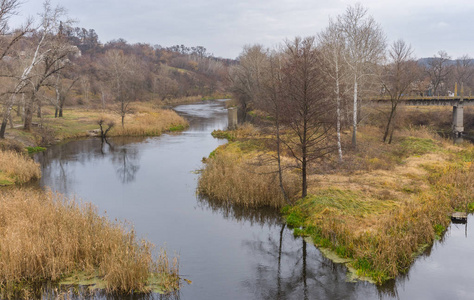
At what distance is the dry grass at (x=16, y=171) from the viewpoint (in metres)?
21.3

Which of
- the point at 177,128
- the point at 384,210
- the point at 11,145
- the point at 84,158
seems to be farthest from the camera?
the point at 177,128

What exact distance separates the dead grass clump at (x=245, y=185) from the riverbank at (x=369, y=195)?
48 mm

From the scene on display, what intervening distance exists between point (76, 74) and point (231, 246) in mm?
72550

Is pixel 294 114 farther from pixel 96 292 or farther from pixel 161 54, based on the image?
pixel 161 54

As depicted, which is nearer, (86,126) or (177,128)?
(86,126)

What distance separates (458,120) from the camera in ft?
147

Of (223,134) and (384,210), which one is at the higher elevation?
(223,134)

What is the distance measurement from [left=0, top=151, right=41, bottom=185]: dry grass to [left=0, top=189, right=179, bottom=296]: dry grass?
368 inches

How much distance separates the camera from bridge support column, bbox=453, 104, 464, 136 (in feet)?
146

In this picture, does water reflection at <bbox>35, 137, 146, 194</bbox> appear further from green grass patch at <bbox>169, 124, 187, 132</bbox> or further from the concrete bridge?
the concrete bridge

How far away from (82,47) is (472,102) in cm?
12769

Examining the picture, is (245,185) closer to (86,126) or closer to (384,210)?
(384,210)

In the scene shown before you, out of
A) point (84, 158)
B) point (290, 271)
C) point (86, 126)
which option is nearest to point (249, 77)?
point (86, 126)

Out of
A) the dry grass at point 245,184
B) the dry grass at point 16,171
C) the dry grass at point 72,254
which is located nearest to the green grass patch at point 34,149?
the dry grass at point 16,171
